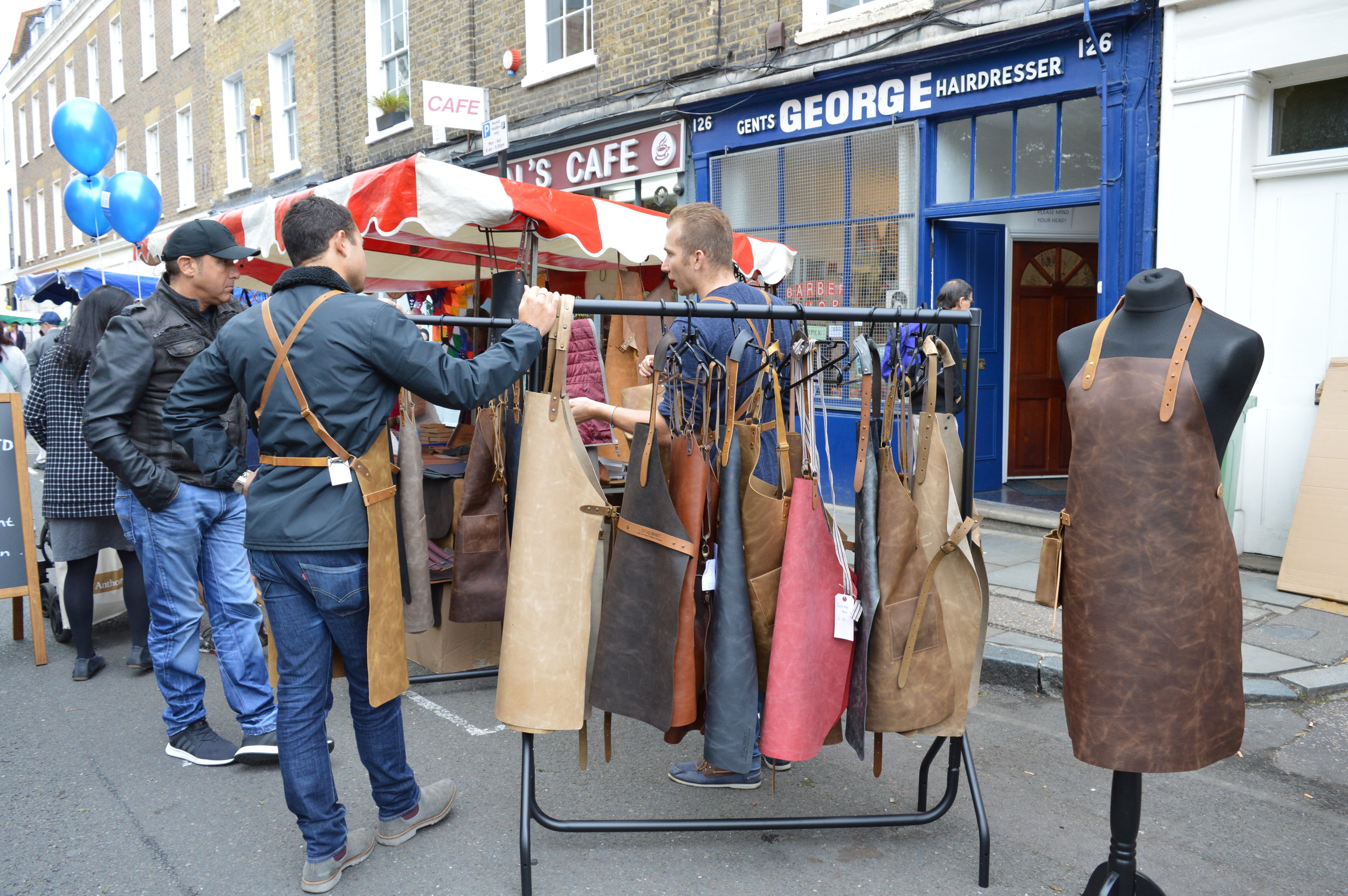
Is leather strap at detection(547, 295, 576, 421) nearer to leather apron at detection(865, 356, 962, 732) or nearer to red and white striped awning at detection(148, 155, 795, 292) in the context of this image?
leather apron at detection(865, 356, 962, 732)

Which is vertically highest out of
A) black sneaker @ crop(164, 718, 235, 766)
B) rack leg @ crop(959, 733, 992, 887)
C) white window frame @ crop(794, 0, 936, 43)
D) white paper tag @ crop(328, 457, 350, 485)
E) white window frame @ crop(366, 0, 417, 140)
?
white window frame @ crop(366, 0, 417, 140)

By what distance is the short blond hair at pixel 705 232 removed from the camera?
3367mm

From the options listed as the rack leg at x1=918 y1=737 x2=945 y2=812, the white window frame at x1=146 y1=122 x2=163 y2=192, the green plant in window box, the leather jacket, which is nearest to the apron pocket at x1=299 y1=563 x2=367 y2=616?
the leather jacket

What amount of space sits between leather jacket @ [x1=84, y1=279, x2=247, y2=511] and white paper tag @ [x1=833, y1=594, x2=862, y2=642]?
235cm

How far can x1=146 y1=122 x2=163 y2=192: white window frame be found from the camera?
21359mm

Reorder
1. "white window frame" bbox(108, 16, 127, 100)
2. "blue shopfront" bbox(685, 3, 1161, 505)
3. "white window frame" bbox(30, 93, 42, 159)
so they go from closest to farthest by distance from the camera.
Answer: "blue shopfront" bbox(685, 3, 1161, 505) → "white window frame" bbox(108, 16, 127, 100) → "white window frame" bbox(30, 93, 42, 159)

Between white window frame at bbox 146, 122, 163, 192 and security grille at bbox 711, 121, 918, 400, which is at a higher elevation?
white window frame at bbox 146, 122, 163, 192

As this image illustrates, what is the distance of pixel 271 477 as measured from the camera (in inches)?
107

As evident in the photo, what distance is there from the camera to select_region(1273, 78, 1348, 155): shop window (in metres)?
5.96

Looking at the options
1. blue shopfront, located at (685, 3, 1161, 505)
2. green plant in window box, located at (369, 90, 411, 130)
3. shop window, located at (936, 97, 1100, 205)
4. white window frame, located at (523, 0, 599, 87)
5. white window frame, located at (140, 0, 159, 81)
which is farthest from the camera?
white window frame, located at (140, 0, 159, 81)

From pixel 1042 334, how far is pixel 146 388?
778cm

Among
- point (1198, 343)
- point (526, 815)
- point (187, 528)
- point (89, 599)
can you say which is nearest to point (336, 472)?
point (526, 815)

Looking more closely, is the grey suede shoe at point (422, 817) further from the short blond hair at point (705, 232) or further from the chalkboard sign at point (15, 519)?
the chalkboard sign at point (15, 519)

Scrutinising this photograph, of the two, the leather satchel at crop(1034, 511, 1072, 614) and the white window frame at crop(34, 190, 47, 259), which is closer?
the leather satchel at crop(1034, 511, 1072, 614)
